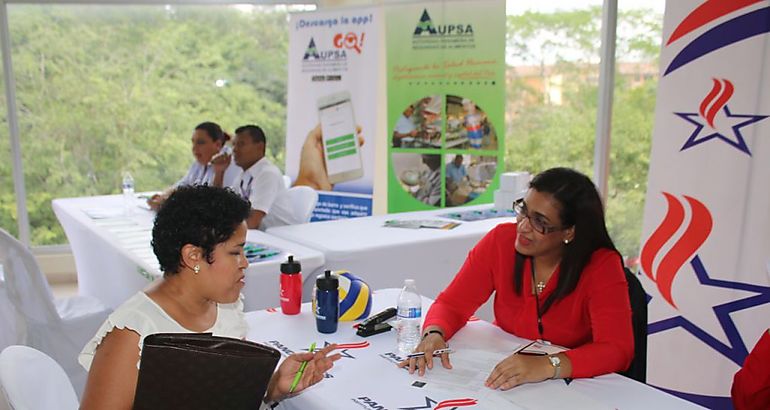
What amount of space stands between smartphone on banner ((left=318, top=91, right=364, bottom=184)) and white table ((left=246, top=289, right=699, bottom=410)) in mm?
3103

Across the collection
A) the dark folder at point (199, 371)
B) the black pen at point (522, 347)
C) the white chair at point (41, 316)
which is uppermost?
the dark folder at point (199, 371)

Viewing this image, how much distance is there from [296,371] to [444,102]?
3437 millimetres

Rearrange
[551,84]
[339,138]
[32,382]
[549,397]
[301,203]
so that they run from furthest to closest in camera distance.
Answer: [339,138]
[551,84]
[301,203]
[549,397]
[32,382]

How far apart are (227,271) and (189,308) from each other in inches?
4.8

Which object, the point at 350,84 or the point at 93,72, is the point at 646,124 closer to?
the point at 350,84

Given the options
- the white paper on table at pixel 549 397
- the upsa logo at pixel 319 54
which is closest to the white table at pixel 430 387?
the white paper on table at pixel 549 397

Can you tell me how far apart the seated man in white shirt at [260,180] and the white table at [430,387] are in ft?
6.58

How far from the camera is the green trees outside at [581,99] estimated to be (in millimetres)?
4395

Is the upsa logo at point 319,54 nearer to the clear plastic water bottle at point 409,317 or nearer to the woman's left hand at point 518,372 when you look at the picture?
the clear plastic water bottle at point 409,317

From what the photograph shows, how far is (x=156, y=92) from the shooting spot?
5.36m

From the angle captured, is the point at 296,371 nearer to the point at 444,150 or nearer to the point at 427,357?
the point at 427,357

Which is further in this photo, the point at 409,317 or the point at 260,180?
the point at 260,180

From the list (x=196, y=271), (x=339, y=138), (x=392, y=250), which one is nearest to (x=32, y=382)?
(x=196, y=271)

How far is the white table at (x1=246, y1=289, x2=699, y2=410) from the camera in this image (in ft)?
4.80
